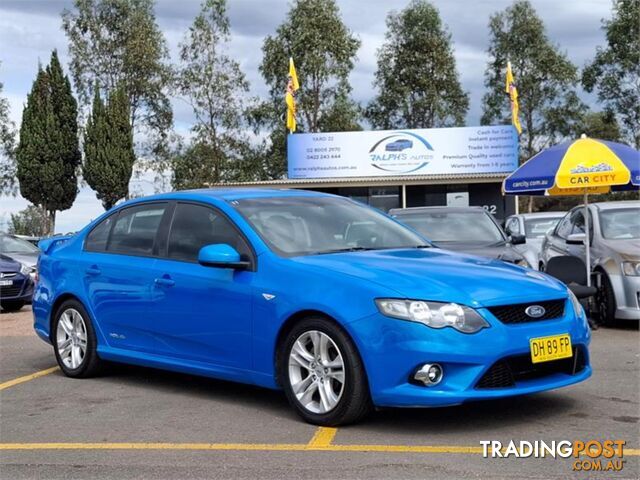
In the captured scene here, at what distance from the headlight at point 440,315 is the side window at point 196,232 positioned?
1.48 meters

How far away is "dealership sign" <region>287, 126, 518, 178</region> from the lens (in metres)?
36.8

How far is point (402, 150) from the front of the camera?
120ft

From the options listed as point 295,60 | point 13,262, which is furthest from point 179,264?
point 295,60

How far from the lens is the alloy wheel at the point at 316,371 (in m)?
5.57

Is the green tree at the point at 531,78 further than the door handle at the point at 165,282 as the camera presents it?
Yes

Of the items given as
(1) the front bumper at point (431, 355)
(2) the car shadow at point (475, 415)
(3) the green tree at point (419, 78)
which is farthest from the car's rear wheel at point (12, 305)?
(3) the green tree at point (419, 78)

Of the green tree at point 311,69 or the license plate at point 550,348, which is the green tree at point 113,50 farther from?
the license plate at point 550,348

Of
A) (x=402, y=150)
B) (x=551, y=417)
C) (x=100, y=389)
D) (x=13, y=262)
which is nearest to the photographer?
(x=551, y=417)

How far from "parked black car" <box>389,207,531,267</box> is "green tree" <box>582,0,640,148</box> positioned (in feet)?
115

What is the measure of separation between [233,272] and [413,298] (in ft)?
4.82

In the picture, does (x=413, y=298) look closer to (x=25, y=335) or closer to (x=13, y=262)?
(x=25, y=335)

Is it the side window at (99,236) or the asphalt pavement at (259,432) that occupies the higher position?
the side window at (99,236)

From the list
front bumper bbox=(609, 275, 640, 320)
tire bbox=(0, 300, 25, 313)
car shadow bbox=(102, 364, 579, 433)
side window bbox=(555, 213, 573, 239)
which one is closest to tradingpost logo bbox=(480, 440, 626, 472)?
car shadow bbox=(102, 364, 579, 433)

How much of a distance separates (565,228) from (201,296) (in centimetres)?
753
